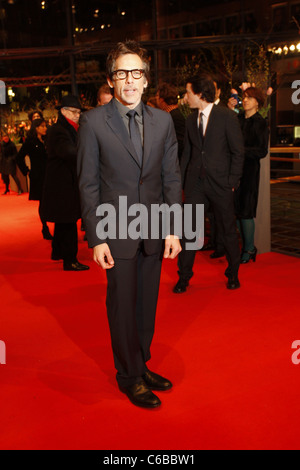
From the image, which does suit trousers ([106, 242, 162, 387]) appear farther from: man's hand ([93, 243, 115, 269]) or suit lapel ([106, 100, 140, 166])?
suit lapel ([106, 100, 140, 166])

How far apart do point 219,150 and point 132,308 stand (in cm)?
192

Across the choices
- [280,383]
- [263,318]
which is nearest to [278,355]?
[280,383]

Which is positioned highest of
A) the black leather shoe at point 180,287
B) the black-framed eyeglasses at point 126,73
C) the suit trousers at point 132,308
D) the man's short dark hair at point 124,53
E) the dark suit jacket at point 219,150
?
the man's short dark hair at point 124,53

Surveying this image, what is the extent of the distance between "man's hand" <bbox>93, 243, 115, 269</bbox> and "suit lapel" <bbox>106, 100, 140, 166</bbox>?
0.40 meters

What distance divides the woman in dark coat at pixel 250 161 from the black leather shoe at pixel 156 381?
7.83 feet

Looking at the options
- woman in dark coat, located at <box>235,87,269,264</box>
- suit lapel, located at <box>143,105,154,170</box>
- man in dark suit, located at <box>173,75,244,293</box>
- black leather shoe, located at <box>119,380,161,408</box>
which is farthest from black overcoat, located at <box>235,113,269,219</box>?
black leather shoe, located at <box>119,380,161,408</box>

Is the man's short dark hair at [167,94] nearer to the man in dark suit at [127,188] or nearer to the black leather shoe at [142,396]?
the man in dark suit at [127,188]

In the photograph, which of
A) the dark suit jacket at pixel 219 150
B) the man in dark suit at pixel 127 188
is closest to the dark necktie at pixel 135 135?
the man in dark suit at pixel 127 188

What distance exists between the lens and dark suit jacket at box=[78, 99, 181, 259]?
2.33 meters

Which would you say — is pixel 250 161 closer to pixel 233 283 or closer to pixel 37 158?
pixel 233 283

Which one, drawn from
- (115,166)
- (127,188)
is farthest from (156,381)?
(115,166)

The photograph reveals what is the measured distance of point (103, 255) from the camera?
2367mm

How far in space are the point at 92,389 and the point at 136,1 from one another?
11435 millimetres

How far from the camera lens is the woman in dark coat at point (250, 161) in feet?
15.2
